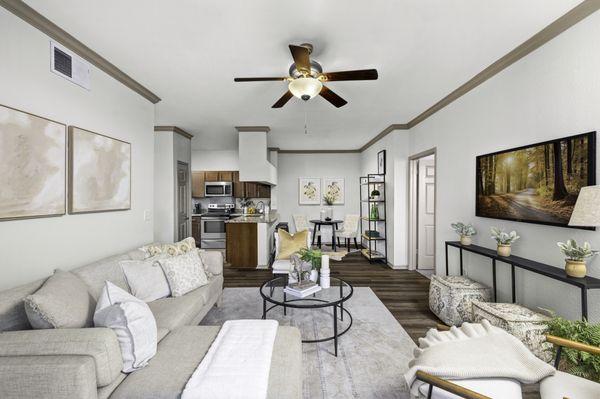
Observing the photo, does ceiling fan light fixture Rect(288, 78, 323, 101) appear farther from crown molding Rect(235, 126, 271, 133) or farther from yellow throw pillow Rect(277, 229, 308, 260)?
crown molding Rect(235, 126, 271, 133)

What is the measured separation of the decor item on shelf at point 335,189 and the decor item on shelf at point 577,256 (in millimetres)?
5567

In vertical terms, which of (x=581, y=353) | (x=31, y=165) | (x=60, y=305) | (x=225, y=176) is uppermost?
(x=225, y=176)

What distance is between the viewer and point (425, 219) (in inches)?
187

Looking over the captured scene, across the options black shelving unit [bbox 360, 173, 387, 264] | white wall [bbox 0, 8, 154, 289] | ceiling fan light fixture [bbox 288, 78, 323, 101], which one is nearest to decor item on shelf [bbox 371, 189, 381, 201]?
black shelving unit [bbox 360, 173, 387, 264]

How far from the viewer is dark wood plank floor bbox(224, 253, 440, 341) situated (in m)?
2.89

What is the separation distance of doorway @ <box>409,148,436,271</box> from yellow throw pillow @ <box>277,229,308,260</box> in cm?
200

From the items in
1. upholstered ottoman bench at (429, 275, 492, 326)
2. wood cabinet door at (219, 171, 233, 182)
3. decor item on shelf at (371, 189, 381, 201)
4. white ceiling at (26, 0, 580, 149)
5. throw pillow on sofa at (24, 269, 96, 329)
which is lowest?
upholstered ottoman bench at (429, 275, 492, 326)

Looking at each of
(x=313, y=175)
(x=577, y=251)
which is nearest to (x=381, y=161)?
(x=313, y=175)

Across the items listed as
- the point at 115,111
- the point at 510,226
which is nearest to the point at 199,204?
the point at 115,111

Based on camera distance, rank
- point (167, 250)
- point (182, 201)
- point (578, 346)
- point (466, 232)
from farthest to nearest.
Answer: point (182, 201), point (466, 232), point (167, 250), point (578, 346)

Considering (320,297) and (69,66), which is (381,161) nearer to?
(320,297)

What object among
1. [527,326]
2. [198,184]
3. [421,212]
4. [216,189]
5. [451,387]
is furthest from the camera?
[198,184]

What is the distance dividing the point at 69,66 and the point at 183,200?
3.33 metres

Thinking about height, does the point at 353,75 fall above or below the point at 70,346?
above
